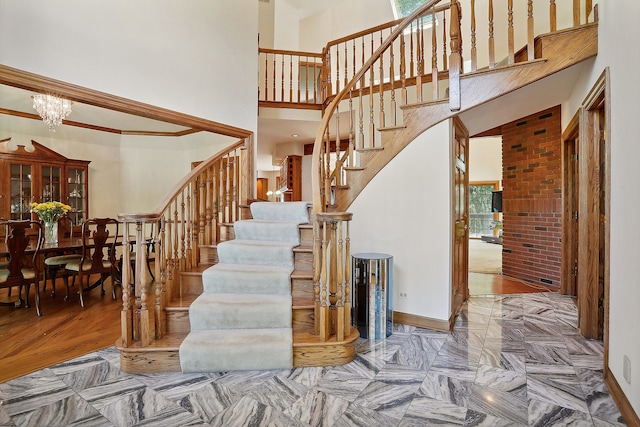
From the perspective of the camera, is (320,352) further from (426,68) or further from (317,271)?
(426,68)

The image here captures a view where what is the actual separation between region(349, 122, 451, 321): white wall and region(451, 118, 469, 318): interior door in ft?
0.48

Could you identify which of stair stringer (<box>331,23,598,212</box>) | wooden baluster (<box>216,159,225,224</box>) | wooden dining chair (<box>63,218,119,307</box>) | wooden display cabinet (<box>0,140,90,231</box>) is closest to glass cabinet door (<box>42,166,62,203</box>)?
wooden display cabinet (<box>0,140,90,231</box>)

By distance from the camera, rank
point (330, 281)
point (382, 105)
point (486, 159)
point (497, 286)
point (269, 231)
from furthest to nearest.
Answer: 1. point (486, 159)
2. point (497, 286)
3. point (269, 231)
4. point (382, 105)
5. point (330, 281)

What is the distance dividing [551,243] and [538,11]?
290cm

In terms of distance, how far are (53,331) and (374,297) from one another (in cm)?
290

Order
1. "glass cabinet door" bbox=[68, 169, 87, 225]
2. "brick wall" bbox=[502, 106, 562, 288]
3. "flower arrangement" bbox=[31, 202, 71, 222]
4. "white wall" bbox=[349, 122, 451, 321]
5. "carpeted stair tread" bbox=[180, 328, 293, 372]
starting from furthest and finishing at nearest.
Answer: "glass cabinet door" bbox=[68, 169, 87, 225] < "brick wall" bbox=[502, 106, 562, 288] < "flower arrangement" bbox=[31, 202, 71, 222] < "white wall" bbox=[349, 122, 451, 321] < "carpeted stair tread" bbox=[180, 328, 293, 372]

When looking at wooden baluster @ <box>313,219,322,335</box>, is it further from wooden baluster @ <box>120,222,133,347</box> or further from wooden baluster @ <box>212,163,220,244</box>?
wooden baluster @ <box>212,163,220,244</box>

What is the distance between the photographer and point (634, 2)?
170 cm

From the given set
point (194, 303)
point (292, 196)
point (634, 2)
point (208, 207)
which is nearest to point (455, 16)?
point (634, 2)

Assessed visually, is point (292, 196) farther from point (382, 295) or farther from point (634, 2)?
point (634, 2)

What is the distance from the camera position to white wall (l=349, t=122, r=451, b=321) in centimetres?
294

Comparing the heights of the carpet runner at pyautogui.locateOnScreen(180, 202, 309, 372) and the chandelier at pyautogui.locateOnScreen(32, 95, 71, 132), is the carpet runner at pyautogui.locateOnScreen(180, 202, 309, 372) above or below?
below

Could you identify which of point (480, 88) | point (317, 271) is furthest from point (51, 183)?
point (480, 88)

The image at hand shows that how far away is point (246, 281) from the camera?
2680 millimetres
